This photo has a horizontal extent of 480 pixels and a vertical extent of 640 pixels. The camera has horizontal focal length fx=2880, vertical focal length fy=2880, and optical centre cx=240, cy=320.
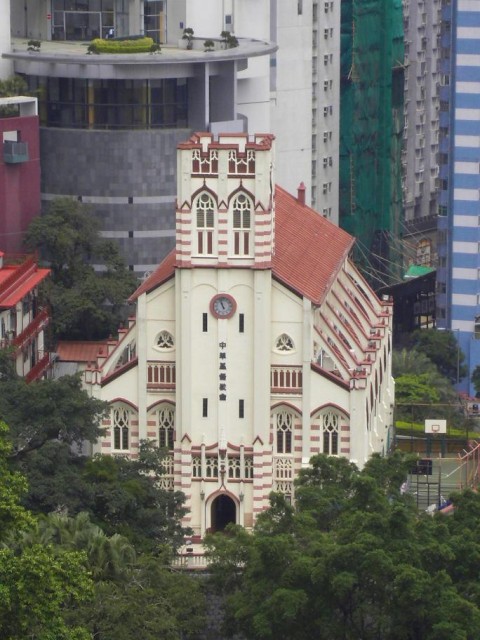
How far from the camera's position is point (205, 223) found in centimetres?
13188

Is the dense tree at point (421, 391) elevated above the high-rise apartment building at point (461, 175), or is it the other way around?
the high-rise apartment building at point (461, 175)

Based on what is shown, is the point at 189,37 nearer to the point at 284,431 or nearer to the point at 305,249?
the point at 305,249

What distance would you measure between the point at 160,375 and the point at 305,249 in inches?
441

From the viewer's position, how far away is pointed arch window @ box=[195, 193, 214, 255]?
13175cm

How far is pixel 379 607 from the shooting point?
4291 inches

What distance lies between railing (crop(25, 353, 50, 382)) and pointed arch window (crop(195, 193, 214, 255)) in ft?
55.1

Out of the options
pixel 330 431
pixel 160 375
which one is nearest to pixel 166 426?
pixel 160 375

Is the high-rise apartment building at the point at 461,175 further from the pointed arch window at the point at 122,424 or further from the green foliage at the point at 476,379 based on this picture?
the pointed arch window at the point at 122,424

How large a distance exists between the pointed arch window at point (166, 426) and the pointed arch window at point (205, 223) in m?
8.19

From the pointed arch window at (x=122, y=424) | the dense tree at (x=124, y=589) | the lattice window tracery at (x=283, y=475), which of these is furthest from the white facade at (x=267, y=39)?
the dense tree at (x=124, y=589)

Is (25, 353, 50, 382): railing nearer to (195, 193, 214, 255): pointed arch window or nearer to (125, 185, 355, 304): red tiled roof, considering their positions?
(125, 185, 355, 304): red tiled roof

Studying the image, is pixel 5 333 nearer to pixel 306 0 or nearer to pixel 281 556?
pixel 281 556

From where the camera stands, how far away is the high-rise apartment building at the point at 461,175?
7052 inches

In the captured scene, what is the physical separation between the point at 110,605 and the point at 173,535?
1766cm
